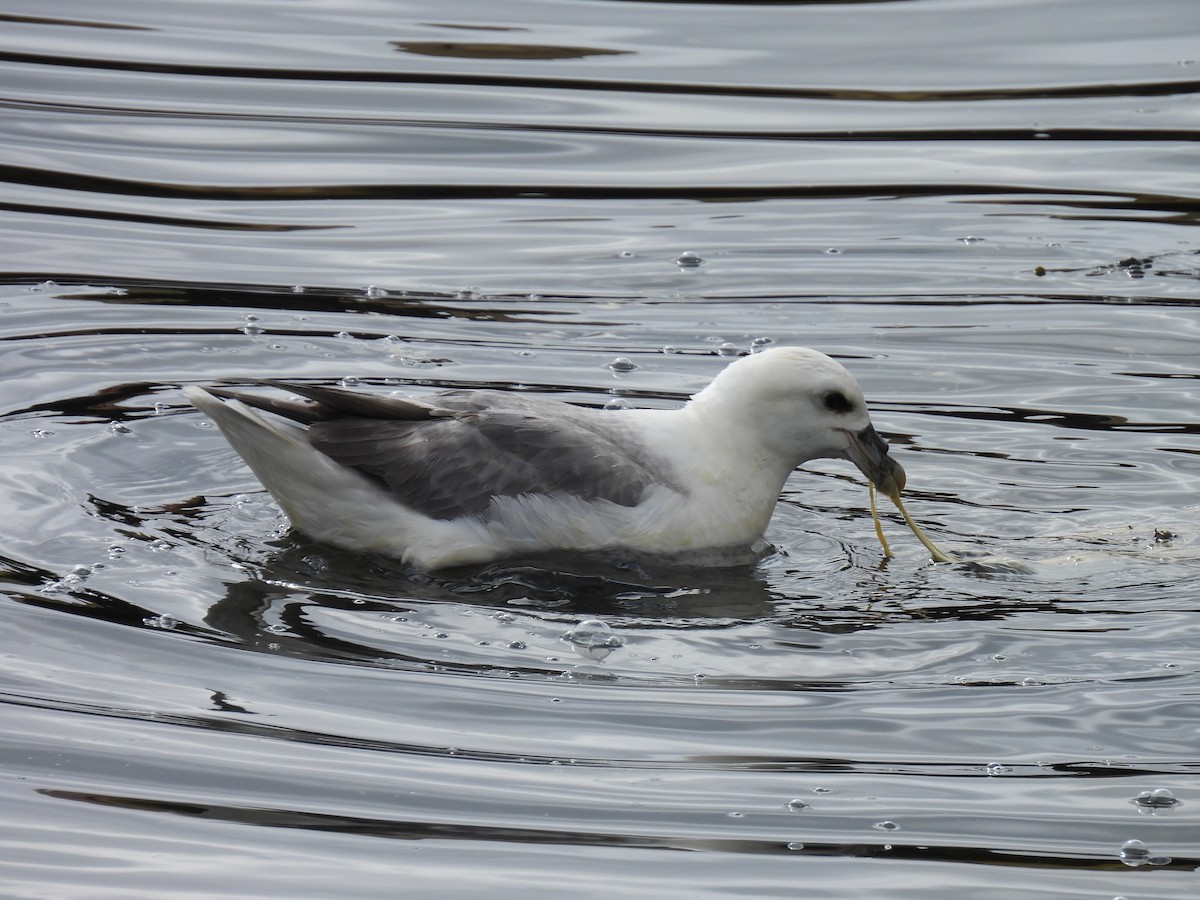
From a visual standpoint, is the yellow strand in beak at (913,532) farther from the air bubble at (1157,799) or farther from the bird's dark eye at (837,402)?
the air bubble at (1157,799)

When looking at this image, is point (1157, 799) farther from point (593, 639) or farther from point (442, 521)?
point (442, 521)

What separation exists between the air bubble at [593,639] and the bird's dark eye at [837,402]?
1.32m

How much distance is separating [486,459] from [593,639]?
37.9 inches

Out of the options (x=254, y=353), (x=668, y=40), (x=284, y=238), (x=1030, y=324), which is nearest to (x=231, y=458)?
(x=254, y=353)

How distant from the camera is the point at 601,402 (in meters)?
7.62

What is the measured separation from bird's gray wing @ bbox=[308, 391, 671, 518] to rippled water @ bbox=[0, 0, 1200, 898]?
276mm

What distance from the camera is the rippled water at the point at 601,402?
4398 mm

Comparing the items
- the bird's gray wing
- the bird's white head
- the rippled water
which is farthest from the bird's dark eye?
the bird's gray wing

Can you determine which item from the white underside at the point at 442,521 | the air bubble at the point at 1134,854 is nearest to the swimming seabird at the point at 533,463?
the white underside at the point at 442,521

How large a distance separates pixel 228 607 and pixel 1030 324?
14.7 feet

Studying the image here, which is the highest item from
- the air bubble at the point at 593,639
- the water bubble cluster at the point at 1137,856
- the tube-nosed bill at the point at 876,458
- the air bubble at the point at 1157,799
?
the tube-nosed bill at the point at 876,458

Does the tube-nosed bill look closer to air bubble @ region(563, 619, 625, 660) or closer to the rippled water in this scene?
the rippled water

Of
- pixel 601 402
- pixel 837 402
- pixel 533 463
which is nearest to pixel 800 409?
pixel 837 402

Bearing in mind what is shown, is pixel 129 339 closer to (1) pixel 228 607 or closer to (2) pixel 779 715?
(1) pixel 228 607
